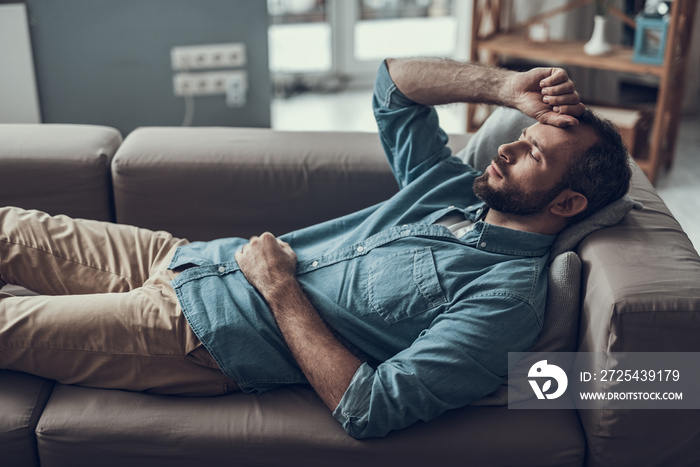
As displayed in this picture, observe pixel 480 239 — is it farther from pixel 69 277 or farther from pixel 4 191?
pixel 4 191

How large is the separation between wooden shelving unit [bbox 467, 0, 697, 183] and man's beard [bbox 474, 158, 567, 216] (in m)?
1.70

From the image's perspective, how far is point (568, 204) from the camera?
4.58 feet

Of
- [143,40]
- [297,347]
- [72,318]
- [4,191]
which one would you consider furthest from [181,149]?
A: [143,40]

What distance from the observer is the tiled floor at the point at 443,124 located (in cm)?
291

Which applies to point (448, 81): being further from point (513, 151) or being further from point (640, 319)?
point (640, 319)

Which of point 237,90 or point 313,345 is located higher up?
point 237,90

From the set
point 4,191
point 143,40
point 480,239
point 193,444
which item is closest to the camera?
point 193,444

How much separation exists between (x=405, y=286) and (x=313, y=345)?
0.21 meters

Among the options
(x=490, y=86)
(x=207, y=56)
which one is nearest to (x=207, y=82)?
(x=207, y=56)

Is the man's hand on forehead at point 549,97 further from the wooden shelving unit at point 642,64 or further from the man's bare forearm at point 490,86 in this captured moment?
the wooden shelving unit at point 642,64

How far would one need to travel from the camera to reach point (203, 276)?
1.48 meters

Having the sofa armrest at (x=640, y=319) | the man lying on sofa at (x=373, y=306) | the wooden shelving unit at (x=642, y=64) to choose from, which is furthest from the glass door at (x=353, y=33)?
the sofa armrest at (x=640, y=319)

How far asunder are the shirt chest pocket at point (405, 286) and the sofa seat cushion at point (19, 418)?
0.64m

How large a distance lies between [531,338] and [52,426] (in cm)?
86
